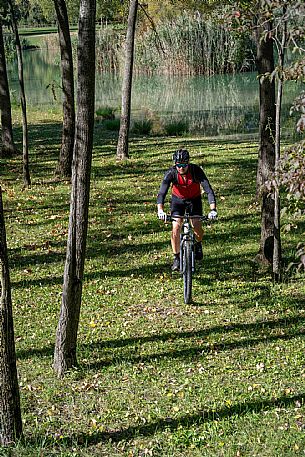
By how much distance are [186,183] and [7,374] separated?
4.41 m

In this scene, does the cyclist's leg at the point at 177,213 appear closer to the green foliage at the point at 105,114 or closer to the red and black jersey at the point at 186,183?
the red and black jersey at the point at 186,183

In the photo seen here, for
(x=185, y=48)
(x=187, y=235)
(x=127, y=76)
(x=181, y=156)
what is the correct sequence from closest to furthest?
(x=181, y=156)
(x=187, y=235)
(x=127, y=76)
(x=185, y=48)

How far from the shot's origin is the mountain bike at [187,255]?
28.8ft

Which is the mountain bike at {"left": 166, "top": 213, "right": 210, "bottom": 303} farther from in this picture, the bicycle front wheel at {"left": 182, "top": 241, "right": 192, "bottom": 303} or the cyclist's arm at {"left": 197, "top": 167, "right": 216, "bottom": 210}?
the cyclist's arm at {"left": 197, "top": 167, "right": 216, "bottom": 210}

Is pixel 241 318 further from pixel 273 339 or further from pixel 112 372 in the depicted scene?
pixel 112 372

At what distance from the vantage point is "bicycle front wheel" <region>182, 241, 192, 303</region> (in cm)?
877

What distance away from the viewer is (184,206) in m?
9.15

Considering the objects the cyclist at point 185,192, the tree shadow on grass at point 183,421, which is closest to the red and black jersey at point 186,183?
the cyclist at point 185,192

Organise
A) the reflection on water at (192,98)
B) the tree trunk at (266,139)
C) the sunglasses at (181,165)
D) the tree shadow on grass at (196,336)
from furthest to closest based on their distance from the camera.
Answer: the reflection on water at (192,98)
the tree trunk at (266,139)
the sunglasses at (181,165)
the tree shadow on grass at (196,336)

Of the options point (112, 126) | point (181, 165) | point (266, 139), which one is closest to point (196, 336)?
point (181, 165)

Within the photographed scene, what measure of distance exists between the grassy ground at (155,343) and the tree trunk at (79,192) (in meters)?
0.36

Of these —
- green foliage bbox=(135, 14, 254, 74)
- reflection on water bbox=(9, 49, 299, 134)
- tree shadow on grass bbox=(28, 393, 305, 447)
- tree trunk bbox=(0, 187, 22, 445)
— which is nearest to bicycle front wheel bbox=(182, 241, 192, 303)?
tree shadow on grass bbox=(28, 393, 305, 447)

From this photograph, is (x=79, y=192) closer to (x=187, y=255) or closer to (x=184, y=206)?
(x=187, y=255)

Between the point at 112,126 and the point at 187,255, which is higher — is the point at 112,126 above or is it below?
below
